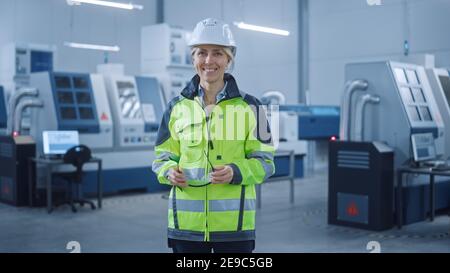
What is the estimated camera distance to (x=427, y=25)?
34.9 feet

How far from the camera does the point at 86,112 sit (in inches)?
306

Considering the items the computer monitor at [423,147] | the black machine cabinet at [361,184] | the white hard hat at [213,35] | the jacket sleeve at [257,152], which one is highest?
the white hard hat at [213,35]

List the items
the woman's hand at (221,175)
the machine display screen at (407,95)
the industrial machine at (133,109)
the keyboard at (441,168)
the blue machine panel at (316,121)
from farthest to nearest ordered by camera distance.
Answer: the blue machine panel at (316,121)
the industrial machine at (133,109)
the machine display screen at (407,95)
the keyboard at (441,168)
the woman's hand at (221,175)

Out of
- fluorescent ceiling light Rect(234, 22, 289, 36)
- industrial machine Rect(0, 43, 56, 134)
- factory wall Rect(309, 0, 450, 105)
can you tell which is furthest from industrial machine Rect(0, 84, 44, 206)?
Answer: factory wall Rect(309, 0, 450, 105)

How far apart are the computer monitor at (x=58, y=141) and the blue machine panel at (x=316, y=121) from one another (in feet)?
16.0

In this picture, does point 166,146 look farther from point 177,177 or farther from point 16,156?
point 16,156

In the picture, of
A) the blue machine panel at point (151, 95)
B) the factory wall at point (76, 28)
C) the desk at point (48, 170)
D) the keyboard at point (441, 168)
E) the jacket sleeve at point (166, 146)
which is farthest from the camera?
the factory wall at point (76, 28)

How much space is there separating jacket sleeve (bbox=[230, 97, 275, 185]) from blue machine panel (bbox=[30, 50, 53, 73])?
10081 mm

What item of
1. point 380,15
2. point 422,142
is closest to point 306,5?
point 380,15

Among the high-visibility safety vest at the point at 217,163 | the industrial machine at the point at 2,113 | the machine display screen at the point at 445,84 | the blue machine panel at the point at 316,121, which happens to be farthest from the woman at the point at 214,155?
the blue machine panel at the point at 316,121

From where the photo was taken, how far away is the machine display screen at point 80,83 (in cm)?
784

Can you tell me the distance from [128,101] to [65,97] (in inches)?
39.9

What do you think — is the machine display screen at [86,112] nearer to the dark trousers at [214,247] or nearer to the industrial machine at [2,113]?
the industrial machine at [2,113]
